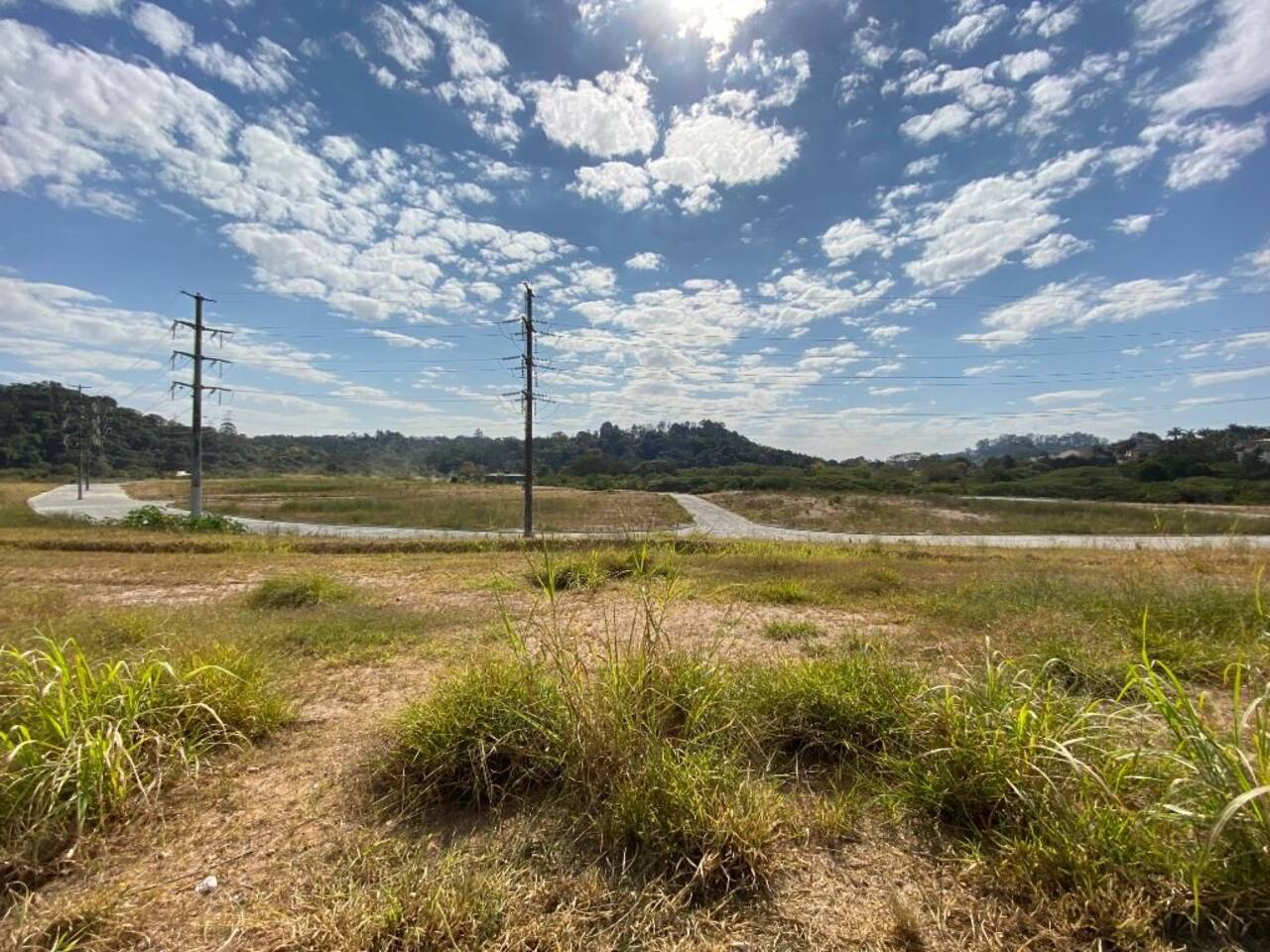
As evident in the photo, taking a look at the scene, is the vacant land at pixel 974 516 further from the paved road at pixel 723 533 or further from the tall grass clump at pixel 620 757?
the tall grass clump at pixel 620 757

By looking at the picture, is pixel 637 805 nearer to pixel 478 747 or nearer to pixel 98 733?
pixel 478 747

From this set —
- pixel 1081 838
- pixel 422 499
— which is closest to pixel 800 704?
pixel 1081 838

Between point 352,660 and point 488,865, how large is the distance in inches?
131

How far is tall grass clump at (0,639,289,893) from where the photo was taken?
2.27 metres

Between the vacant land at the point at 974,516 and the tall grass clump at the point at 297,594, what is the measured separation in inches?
Answer: 1094

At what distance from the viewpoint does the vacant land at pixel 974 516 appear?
30234 mm

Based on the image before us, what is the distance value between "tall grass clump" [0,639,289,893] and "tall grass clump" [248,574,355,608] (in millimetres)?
4321

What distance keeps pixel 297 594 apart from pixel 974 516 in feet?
133

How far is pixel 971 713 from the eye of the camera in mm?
2676

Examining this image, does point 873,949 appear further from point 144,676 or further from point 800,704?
point 144,676

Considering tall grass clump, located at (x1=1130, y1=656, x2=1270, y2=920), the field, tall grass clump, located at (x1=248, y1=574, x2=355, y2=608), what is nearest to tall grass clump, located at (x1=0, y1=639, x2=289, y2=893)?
the field

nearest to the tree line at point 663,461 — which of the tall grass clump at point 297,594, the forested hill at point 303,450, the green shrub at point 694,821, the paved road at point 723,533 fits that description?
the forested hill at point 303,450

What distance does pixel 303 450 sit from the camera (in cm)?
11569

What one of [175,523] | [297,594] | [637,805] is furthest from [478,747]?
[175,523]
